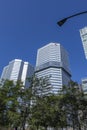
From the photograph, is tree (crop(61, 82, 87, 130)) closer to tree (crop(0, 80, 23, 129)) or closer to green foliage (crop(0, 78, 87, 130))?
green foliage (crop(0, 78, 87, 130))

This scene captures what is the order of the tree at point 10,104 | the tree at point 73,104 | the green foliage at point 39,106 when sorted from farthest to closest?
1. the tree at point 73,104
2. the green foliage at point 39,106
3. the tree at point 10,104

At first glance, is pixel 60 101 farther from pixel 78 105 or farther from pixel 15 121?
pixel 15 121

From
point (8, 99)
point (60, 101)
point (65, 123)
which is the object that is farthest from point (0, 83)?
point (65, 123)

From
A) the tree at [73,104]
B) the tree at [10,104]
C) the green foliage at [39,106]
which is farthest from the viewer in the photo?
the tree at [73,104]

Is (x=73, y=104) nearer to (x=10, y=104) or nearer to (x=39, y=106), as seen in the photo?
(x=39, y=106)

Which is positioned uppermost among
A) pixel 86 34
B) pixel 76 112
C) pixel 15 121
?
pixel 86 34

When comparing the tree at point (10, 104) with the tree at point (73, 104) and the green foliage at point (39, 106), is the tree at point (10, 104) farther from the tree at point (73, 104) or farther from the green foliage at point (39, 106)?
the tree at point (73, 104)

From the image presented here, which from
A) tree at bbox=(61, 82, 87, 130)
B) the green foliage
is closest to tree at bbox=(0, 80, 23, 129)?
the green foliage

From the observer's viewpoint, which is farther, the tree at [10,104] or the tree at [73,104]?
the tree at [73,104]

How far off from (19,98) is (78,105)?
1143 cm

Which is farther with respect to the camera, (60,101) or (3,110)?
(60,101)

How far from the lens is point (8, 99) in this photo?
31500 mm

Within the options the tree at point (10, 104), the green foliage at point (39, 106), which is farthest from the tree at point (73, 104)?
the tree at point (10, 104)

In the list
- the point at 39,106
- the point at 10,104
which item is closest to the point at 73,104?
the point at 39,106
